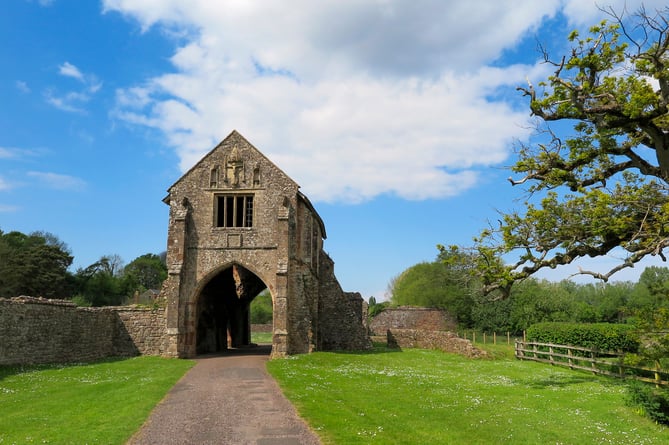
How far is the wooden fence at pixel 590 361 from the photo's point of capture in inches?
703

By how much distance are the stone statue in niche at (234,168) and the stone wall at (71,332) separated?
26.4ft

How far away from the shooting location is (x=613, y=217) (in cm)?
1498

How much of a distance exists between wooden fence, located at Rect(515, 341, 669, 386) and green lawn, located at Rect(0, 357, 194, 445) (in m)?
15.3

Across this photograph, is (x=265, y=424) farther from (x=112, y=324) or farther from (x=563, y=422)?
(x=112, y=324)

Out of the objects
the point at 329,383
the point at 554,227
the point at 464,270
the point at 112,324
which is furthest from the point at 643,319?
the point at 112,324

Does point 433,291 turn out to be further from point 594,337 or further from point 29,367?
point 29,367

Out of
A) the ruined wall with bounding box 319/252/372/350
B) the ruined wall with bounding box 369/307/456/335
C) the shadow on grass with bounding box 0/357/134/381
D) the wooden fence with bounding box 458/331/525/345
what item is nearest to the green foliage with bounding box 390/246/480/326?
the ruined wall with bounding box 369/307/456/335

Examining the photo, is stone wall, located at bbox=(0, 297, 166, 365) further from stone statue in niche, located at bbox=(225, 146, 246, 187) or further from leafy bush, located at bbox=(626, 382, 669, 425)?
leafy bush, located at bbox=(626, 382, 669, 425)

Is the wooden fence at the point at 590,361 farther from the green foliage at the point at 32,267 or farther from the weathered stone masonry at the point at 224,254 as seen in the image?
the green foliage at the point at 32,267

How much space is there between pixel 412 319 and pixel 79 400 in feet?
152

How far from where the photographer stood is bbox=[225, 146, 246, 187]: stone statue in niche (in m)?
28.4

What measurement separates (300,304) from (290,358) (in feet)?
11.2

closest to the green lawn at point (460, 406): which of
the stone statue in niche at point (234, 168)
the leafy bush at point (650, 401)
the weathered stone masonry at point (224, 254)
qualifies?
the leafy bush at point (650, 401)

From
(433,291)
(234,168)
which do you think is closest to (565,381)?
(234,168)
